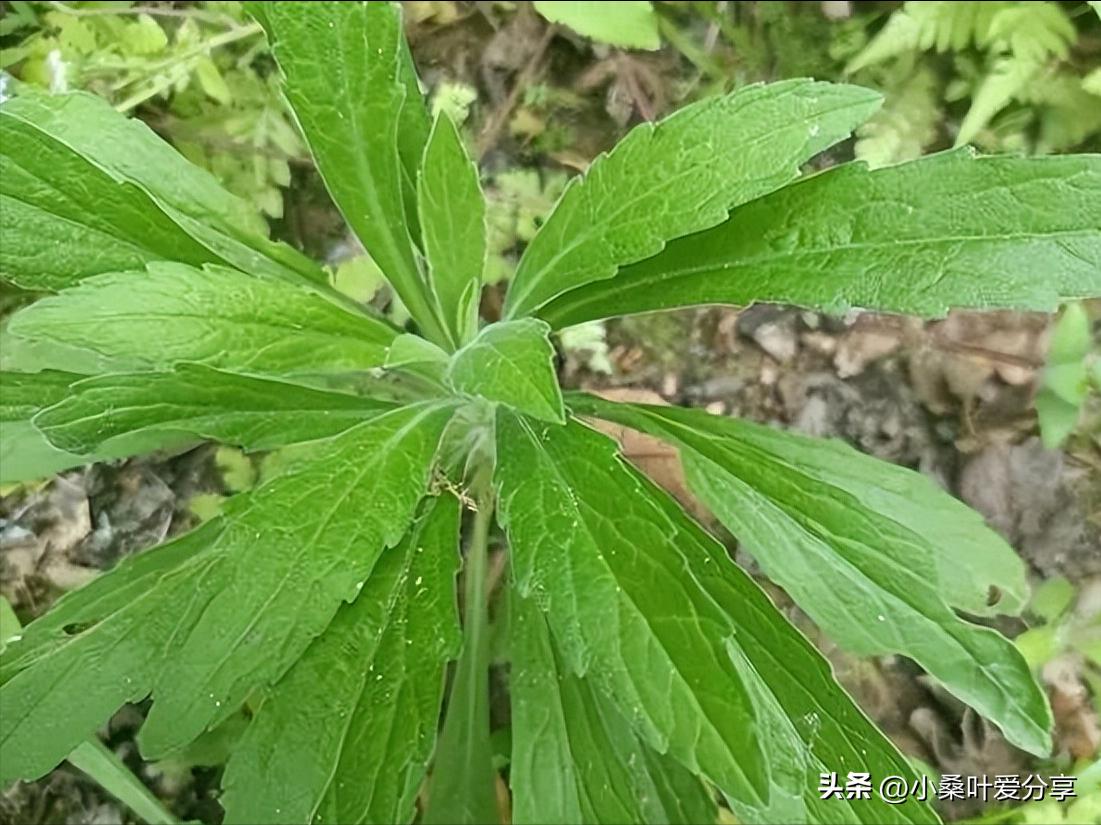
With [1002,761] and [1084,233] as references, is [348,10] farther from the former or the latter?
[1002,761]

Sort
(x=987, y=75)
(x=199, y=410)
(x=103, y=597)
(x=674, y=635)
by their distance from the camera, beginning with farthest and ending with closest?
(x=987, y=75), (x=103, y=597), (x=199, y=410), (x=674, y=635)

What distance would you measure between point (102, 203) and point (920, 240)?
797 millimetres

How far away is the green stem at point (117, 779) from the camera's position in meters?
1.43

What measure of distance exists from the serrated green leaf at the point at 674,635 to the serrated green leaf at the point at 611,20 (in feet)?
2.55

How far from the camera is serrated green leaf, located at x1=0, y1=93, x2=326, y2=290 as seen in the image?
109 cm

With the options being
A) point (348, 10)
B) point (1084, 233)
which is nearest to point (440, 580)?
point (348, 10)

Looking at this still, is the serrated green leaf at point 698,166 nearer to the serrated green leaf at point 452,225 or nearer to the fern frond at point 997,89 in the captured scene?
the serrated green leaf at point 452,225

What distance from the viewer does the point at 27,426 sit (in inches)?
49.5

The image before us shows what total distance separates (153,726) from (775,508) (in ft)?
2.14

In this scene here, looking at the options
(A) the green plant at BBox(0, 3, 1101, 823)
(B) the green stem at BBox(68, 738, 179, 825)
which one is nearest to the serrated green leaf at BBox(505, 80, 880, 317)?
(A) the green plant at BBox(0, 3, 1101, 823)

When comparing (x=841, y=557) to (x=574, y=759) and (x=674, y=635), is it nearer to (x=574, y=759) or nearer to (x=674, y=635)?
(x=674, y=635)

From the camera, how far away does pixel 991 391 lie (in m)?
1.69

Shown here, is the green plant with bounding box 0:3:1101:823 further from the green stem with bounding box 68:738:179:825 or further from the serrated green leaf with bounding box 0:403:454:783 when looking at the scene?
the green stem with bounding box 68:738:179:825

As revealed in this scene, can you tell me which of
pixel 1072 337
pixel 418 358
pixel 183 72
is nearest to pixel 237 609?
pixel 418 358
